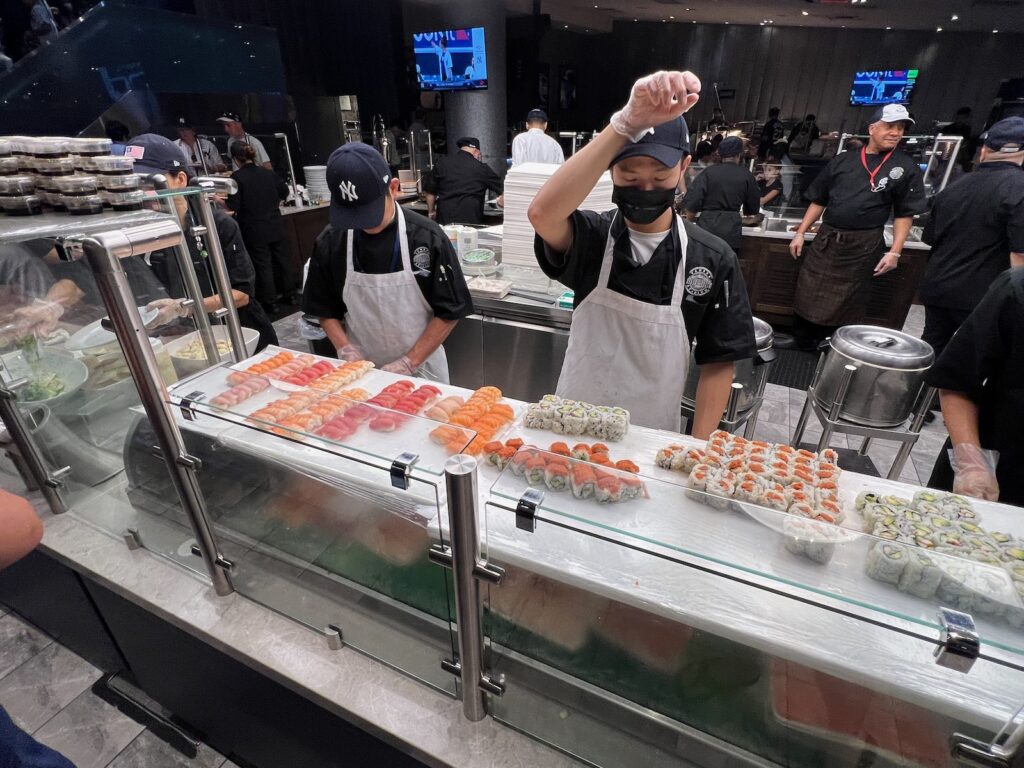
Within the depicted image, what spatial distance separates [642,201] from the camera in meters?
1.58

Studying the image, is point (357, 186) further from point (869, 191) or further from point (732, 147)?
point (869, 191)

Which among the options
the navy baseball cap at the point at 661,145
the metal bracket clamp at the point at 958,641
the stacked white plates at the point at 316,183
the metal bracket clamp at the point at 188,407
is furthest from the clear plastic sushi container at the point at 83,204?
the stacked white plates at the point at 316,183

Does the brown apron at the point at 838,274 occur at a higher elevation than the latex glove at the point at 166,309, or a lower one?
lower

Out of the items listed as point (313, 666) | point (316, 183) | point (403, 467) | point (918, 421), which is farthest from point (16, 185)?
point (316, 183)

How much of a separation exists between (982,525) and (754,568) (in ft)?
2.18

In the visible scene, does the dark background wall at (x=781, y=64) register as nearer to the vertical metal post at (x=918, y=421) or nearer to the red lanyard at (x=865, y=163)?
the red lanyard at (x=865, y=163)

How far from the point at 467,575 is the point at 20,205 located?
4.89 feet

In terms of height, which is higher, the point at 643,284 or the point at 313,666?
the point at 643,284

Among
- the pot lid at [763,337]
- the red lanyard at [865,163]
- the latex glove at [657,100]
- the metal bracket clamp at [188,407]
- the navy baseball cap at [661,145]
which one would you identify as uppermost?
the latex glove at [657,100]

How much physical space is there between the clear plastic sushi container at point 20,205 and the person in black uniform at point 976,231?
433 cm

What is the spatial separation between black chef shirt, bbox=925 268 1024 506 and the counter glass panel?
94 cm

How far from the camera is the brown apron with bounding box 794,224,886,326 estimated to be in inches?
168

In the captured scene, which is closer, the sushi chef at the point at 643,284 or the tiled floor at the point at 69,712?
the sushi chef at the point at 643,284

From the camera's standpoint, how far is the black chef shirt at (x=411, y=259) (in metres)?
2.27
